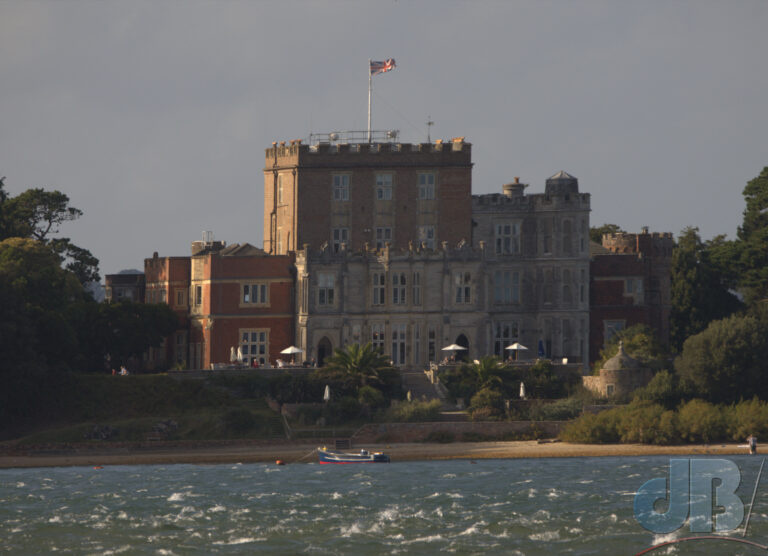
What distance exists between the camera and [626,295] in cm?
10712

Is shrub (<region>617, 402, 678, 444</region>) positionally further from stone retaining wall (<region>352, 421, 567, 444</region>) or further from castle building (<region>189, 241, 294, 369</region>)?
castle building (<region>189, 241, 294, 369</region>)

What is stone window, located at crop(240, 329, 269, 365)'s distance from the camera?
98.9 metres

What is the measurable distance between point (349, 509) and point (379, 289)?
3451 centimetres

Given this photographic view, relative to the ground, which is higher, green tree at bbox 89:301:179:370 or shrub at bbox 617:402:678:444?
green tree at bbox 89:301:179:370

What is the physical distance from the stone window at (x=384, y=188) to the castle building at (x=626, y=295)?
48.3 ft

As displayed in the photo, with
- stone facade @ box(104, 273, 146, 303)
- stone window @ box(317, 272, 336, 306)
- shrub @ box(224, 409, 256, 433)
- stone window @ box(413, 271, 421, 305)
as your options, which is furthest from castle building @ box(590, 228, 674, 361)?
stone facade @ box(104, 273, 146, 303)

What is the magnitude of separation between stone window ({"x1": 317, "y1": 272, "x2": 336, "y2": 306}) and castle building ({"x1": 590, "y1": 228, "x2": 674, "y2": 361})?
61.4 feet

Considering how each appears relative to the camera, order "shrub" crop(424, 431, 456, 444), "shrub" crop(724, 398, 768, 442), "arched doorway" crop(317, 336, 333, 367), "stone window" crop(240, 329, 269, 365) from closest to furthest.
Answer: "shrub" crop(724, 398, 768, 442)
"shrub" crop(424, 431, 456, 444)
"stone window" crop(240, 329, 269, 365)
"arched doorway" crop(317, 336, 333, 367)

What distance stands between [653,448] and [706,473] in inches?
233

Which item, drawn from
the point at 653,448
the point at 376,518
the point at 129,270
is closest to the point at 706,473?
the point at 653,448

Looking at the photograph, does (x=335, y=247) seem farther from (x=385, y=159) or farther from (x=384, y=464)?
(x=384, y=464)

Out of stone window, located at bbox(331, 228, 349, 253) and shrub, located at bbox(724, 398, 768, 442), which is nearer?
shrub, located at bbox(724, 398, 768, 442)

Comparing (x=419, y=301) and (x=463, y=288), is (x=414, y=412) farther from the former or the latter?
(x=463, y=288)

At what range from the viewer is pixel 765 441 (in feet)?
282
